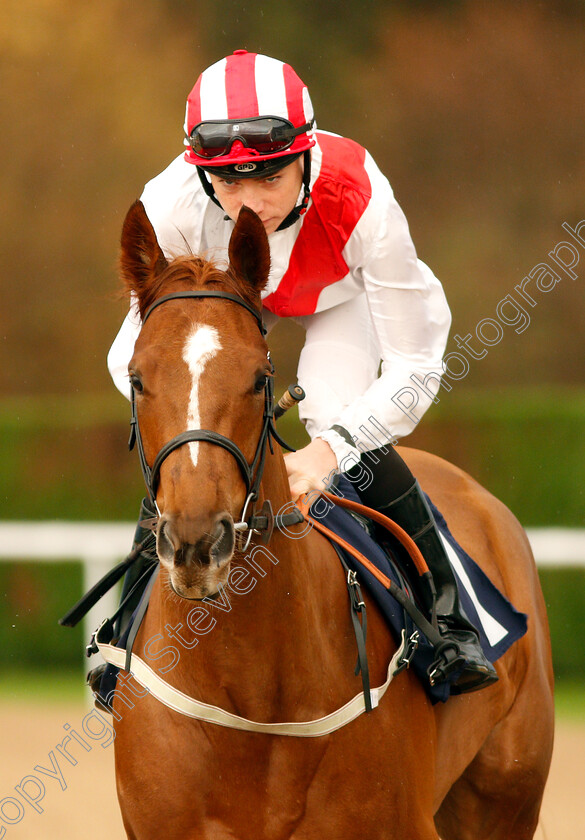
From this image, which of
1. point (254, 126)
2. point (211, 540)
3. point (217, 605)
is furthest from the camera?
point (254, 126)

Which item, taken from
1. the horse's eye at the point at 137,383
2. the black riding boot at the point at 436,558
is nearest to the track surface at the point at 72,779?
the black riding boot at the point at 436,558

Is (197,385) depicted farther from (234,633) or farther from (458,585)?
(458,585)

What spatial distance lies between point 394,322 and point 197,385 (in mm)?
929

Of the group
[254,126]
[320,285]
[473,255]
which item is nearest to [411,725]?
[320,285]

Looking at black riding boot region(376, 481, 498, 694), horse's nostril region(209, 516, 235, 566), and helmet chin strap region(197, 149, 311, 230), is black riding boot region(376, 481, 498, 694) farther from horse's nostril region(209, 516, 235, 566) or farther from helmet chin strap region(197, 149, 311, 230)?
horse's nostril region(209, 516, 235, 566)

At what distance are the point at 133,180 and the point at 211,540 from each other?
12.3 metres

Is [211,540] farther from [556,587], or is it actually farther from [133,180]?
[133,180]

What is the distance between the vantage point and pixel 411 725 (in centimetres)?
290

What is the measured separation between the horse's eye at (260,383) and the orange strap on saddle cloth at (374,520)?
0.40 metres

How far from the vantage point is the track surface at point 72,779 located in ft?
17.0

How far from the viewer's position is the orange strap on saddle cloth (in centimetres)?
280

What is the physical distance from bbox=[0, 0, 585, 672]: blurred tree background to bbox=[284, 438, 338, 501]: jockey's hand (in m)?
10.2

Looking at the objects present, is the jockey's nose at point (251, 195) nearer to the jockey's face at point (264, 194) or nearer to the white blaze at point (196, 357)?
the jockey's face at point (264, 194)

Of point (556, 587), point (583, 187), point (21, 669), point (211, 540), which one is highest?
point (211, 540)
